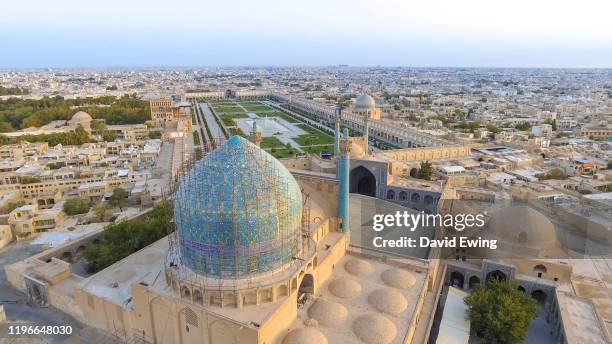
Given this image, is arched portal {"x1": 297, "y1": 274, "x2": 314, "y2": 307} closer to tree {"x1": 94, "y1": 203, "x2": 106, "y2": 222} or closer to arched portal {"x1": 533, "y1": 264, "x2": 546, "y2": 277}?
arched portal {"x1": 533, "y1": 264, "x2": 546, "y2": 277}

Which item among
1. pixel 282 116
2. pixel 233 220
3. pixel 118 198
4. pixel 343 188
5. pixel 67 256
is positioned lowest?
pixel 67 256

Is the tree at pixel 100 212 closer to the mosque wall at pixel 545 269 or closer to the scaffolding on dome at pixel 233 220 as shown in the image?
the scaffolding on dome at pixel 233 220

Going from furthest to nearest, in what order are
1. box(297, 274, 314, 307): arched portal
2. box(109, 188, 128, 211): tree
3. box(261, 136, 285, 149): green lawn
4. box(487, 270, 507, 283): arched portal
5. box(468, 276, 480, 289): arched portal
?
1. box(261, 136, 285, 149): green lawn
2. box(109, 188, 128, 211): tree
3. box(468, 276, 480, 289): arched portal
4. box(487, 270, 507, 283): arched portal
5. box(297, 274, 314, 307): arched portal

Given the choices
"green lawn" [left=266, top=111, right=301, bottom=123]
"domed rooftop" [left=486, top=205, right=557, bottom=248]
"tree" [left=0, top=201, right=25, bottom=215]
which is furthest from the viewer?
"green lawn" [left=266, top=111, right=301, bottom=123]

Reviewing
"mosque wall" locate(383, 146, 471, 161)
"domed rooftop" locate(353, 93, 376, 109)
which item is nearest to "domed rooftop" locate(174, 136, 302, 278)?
"mosque wall" locate(383, 146, 471, 161)

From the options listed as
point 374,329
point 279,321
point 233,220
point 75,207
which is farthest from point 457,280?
point 75,207

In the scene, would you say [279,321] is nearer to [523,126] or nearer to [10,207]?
[10,207]

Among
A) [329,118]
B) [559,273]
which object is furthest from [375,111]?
[559,273]
